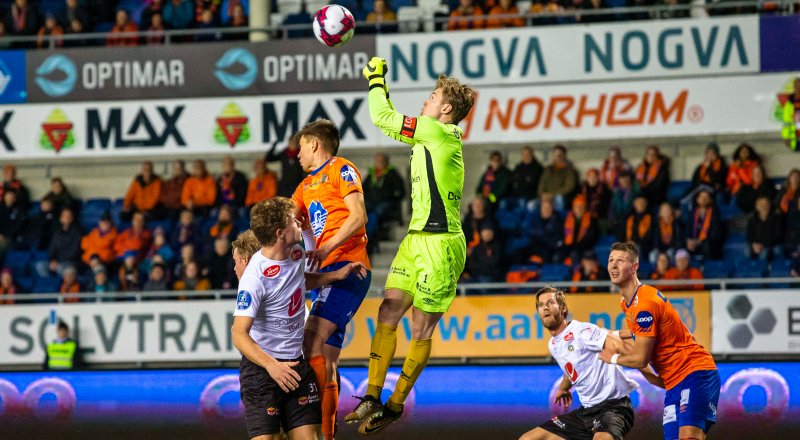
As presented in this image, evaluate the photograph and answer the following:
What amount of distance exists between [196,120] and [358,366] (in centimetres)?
545

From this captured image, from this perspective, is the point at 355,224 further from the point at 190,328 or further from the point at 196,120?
the point at 196,120

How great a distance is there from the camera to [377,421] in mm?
7332

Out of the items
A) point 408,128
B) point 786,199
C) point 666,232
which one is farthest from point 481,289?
point 408,128

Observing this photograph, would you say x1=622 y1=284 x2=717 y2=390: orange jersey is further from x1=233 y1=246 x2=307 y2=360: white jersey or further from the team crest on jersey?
x1=233 y1=246 x2=307 y2=360: white jersey

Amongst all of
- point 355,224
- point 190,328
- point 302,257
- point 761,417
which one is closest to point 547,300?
point 355,224

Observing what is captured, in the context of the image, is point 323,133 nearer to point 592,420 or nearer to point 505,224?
point 592,420

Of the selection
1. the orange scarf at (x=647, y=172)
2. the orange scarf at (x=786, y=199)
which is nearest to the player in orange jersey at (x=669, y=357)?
the orange scarf at (x=786, y=199)

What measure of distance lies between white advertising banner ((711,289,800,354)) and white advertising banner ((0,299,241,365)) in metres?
6.50

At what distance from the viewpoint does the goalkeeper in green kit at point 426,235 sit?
24.8ft

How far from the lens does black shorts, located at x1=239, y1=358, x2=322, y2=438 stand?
6.42 metres

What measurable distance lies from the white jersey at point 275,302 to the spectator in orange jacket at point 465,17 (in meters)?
11.7

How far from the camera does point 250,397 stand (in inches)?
255

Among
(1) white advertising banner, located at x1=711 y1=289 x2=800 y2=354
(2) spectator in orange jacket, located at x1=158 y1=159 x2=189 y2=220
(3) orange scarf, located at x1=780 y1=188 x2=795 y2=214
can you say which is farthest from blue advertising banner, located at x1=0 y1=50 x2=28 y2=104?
(3) orange scarf, located at x1=780 y1=188 x2=795 y2=214

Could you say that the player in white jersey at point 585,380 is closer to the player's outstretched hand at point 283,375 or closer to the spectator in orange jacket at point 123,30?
the player's outstretched hand at point 283,375
